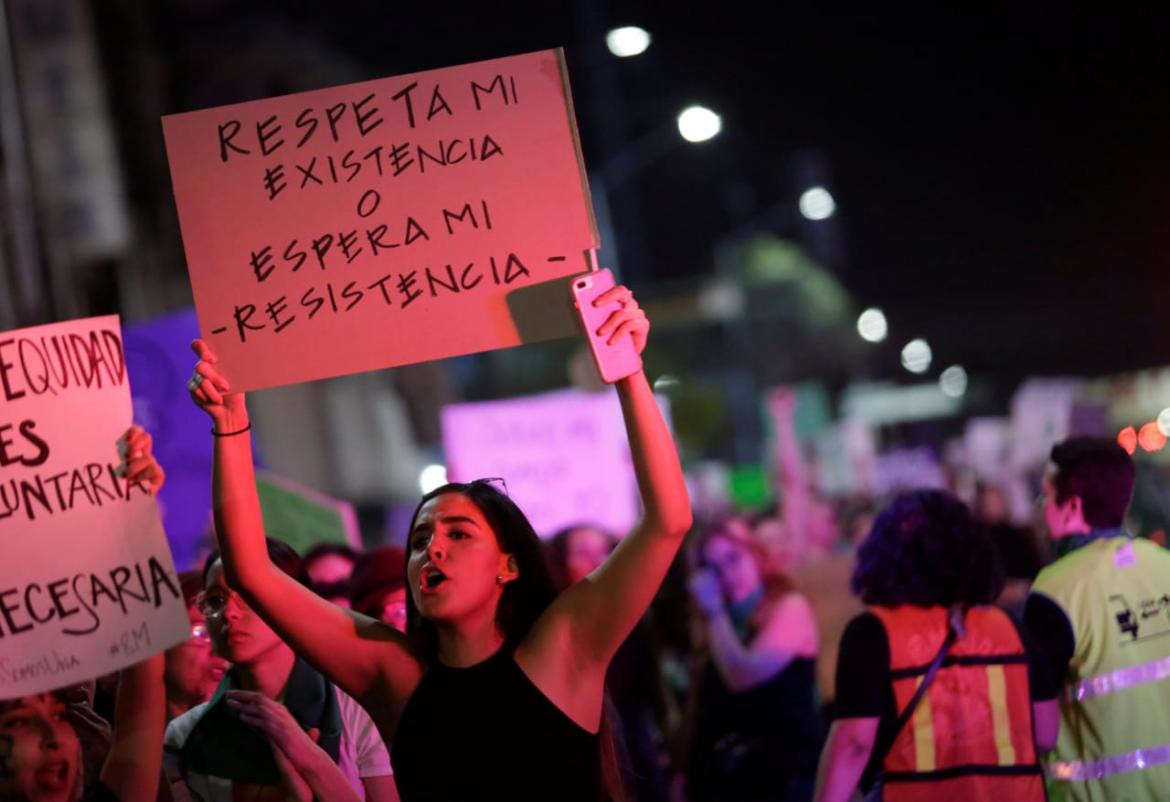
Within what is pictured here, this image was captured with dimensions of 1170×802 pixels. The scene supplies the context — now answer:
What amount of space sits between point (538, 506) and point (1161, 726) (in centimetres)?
641

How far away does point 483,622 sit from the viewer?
11.5ft

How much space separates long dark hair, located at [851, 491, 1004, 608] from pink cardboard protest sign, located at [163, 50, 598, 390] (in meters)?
1.34

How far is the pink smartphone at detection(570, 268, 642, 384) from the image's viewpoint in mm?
3320

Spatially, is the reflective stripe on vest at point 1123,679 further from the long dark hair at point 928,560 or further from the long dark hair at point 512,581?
the long dark hair at point 512,581

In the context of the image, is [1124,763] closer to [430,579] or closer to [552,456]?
[430,579]

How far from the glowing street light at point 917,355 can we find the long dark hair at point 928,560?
68277mm

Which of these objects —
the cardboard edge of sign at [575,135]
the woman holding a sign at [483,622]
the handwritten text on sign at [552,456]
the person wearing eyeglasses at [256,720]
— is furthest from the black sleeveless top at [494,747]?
the handwritten text on sign at [552,456]

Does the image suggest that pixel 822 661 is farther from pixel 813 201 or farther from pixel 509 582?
pixel 813 201

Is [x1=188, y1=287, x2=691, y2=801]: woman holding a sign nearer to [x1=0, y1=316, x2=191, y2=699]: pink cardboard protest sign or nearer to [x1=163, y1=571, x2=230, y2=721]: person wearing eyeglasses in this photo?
[x1=0, y1=316, x2=191, y2=699]: pink cardboard protest sign

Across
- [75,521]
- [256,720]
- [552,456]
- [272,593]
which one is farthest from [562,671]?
[552,456]

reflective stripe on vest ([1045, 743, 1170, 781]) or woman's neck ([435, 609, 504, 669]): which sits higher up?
woman's neck ([435, 609, 504, 669])

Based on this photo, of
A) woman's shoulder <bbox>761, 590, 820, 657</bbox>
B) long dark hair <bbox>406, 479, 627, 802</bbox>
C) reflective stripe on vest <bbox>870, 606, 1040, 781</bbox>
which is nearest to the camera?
long dark hair <bbox>406, 479, 627, 802</bbox>

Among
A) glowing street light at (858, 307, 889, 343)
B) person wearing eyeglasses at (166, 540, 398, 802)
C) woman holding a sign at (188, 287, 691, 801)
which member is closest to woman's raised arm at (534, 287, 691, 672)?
woman holding a sign at (188, 287, 691, 801)

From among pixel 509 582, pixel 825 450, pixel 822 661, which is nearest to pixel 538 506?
pixel 822 661
